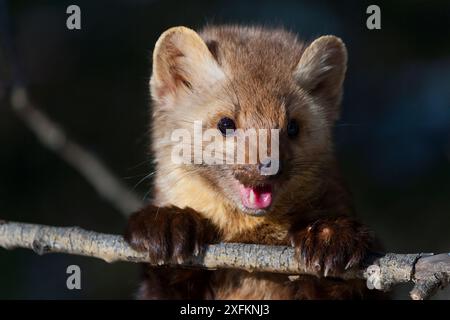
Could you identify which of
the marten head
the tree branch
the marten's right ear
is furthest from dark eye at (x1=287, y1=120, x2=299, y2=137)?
the tree branch

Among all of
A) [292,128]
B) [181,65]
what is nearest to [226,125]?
[292,128]

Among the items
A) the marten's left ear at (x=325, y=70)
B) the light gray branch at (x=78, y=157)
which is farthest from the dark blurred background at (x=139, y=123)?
the marten's left ear at (x=325, y=70)

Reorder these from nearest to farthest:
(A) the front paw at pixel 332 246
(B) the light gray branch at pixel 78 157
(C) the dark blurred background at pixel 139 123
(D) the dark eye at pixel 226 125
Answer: (A) the front paw at pixel 332 246
(D) the dark eye at pixel 226 125
(B) the light gray branch at pixel 78 157
(C) the dark blurred background at pixel 139 123

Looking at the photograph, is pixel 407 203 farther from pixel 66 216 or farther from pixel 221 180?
pixel 221 180

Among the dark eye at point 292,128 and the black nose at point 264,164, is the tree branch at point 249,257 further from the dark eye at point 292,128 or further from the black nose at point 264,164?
the dark eye at point 292,128

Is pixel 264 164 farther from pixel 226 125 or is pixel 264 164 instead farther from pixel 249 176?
pixel 226 125

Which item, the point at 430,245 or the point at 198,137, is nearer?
the point at 198,137

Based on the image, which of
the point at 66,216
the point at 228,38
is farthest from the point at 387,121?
the point at 228,38
